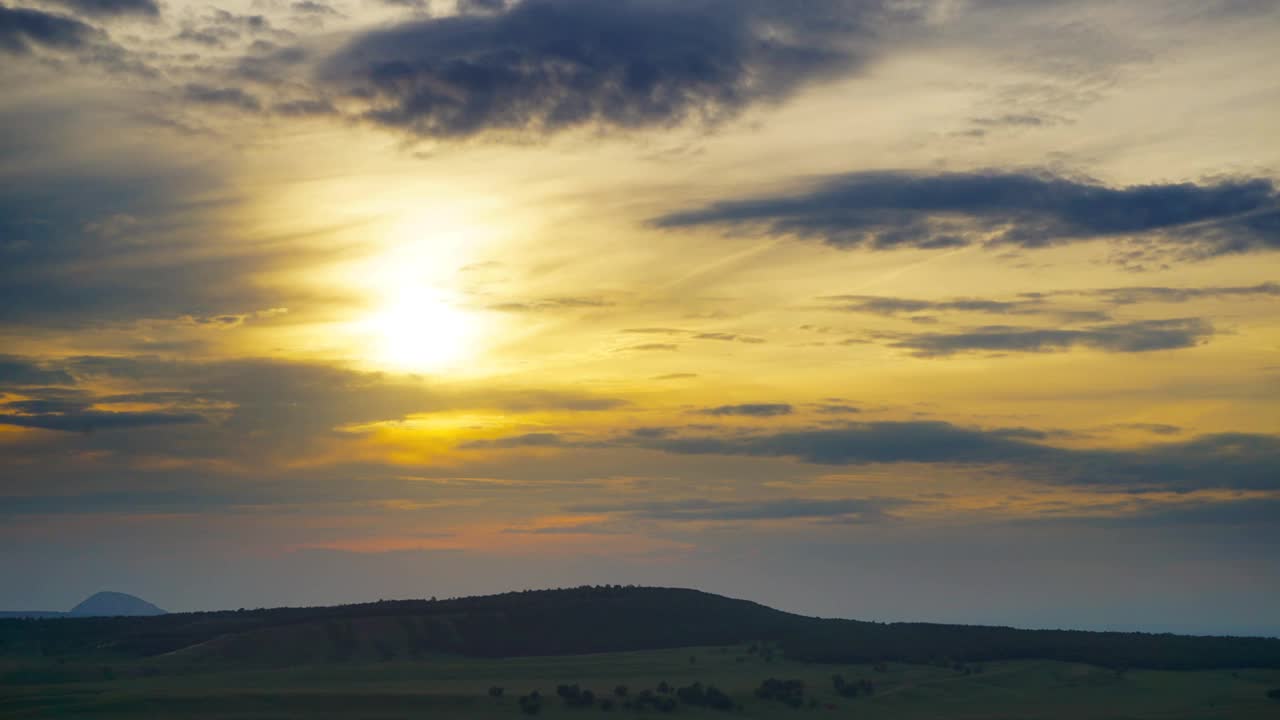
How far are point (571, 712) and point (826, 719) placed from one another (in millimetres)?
36830

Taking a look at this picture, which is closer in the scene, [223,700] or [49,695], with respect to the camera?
[223,700]

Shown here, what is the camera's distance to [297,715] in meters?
178

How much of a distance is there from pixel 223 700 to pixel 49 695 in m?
33.0

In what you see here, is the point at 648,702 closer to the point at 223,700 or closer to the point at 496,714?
the point at 496,714

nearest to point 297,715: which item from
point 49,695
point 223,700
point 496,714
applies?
point 223,700

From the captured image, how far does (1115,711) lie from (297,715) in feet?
387

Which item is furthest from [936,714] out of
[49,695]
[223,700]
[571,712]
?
[49,695]

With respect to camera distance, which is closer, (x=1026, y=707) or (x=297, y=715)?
(x=297, y=715)

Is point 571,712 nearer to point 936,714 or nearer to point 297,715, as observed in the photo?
point 297,715

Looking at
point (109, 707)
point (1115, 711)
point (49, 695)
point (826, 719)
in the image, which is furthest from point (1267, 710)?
point (49, 695)

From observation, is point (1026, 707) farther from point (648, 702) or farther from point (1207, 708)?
point (648, 702)

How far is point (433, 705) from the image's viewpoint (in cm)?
18862

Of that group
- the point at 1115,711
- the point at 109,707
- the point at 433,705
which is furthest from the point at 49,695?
the point at 1115,711

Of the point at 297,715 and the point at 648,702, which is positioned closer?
the point at 297,715
